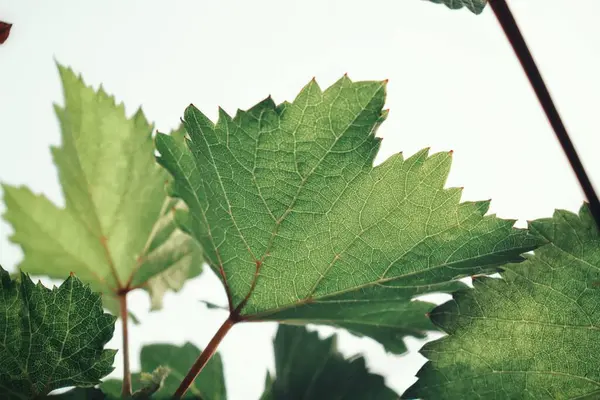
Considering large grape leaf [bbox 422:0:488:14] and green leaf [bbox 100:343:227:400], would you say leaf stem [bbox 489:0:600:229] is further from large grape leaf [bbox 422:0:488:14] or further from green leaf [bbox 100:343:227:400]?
green leaf [bbox 100:343:227:400]

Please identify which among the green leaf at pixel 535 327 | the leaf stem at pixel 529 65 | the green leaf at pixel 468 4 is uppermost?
the green leaf at pixel 468 4

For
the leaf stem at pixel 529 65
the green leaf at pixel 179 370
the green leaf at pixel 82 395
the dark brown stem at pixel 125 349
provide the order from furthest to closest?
the green leaf at pixel 179 370 < the dark brown stem at pixel 125 349 < the green leaf at pixel 82 395 < the leaf stem at pixel 529 65

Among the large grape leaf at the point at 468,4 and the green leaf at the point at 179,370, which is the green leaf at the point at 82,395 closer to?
the green leaf at the point at 179,370

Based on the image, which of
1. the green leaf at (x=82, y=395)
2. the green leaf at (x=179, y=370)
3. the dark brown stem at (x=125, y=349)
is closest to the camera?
the green leaf at (x=82, y=395)

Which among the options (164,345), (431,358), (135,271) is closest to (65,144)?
(135,271)

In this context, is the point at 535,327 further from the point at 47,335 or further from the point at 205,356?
the point at 47,335

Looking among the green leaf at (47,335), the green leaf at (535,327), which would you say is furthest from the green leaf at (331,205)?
the green leaf at (47,335)

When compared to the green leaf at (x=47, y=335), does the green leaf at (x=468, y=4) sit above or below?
above
